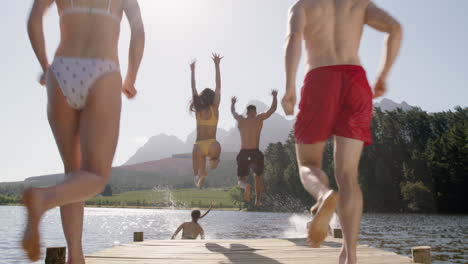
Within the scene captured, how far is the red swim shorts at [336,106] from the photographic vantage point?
319 cm

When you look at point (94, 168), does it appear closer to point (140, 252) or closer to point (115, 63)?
point (115, 63)

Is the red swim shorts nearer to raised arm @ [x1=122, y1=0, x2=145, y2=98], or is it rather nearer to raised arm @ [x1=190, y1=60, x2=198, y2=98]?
raised arm @ [x1=122, y1=0, x2=145, y2=98]

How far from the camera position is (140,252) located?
20.2 feet

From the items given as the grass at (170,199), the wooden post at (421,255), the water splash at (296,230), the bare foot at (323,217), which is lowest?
the grass at (170,199)

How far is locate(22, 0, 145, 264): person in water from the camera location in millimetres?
2834

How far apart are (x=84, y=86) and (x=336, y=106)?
5.89 feet

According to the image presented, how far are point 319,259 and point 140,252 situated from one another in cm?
253

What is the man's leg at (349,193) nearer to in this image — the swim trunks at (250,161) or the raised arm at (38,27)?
the raised arm at (38,27)

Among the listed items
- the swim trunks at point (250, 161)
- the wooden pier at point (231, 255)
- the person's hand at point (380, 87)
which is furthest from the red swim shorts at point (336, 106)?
the swim trunks at point (250, 161)

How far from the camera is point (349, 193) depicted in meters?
3.18

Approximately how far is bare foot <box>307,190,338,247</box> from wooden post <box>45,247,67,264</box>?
3231 millimetres

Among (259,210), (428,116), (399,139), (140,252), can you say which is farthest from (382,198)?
(140,252)

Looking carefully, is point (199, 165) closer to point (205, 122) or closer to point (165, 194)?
point (205, 122)

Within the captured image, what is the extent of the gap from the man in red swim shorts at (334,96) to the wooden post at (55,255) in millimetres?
3024
